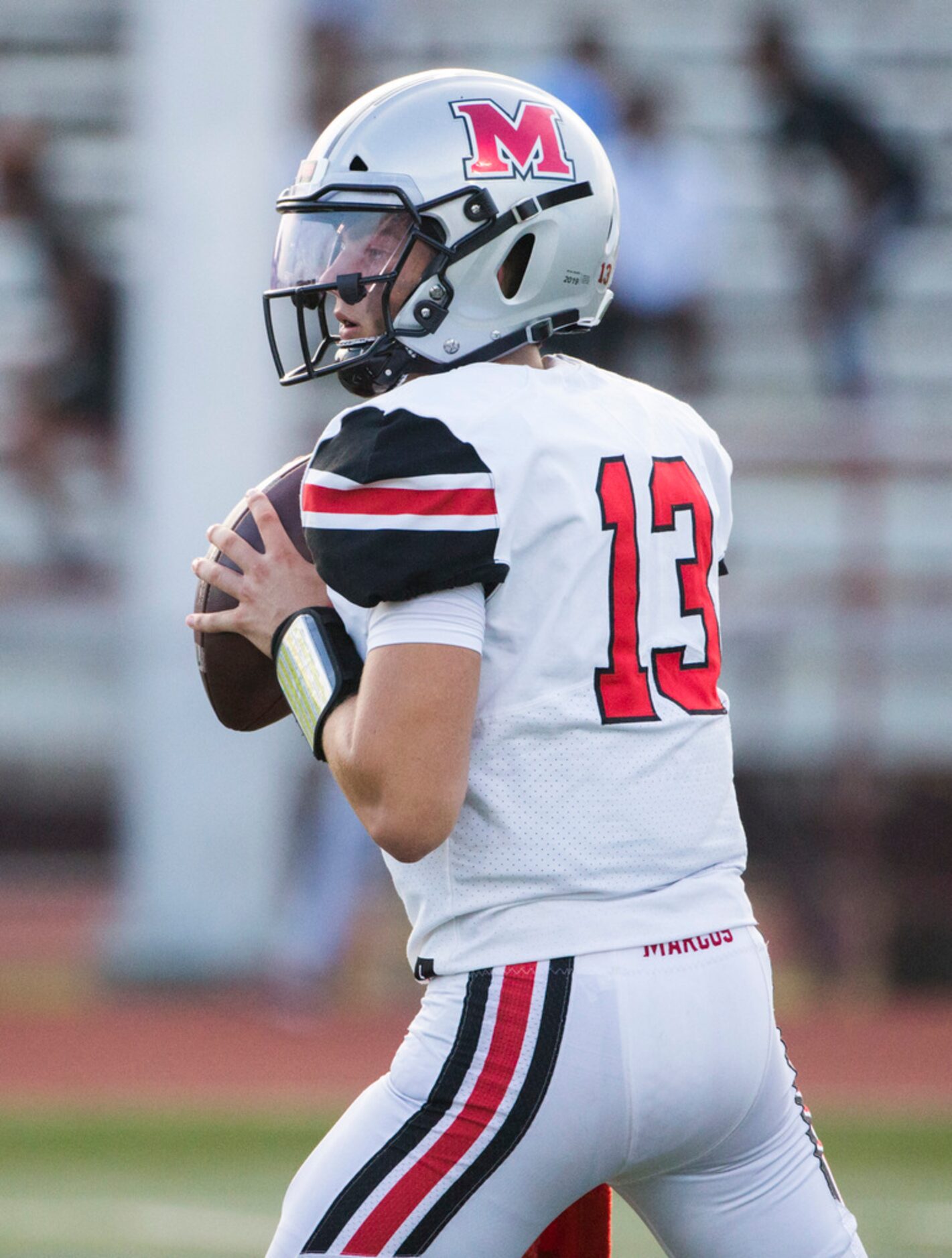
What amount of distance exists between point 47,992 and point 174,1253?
3.21 meters

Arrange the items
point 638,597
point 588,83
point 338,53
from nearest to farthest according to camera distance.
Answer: point 638,597 < point 588,83 < point 338,53

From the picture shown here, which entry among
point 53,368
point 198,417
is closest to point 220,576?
point 198,417

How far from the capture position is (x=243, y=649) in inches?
94.6

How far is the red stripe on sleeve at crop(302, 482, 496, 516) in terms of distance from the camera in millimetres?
2025

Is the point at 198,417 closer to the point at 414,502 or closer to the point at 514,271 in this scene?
the point at 514,271

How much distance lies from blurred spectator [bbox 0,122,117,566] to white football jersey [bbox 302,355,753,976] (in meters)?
6.48

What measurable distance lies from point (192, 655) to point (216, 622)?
542 cm

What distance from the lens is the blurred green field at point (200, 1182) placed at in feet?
15.1

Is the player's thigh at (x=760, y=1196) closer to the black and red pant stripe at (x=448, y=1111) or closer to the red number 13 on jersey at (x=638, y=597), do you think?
the black and red pant stripe at (x=448, y=1111)

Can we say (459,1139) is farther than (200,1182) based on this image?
No

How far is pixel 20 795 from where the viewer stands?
9.76m

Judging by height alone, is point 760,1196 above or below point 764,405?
below

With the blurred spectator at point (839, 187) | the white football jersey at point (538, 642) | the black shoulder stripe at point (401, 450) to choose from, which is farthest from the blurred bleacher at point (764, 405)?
the black shoulder stripe at point (401, 450)

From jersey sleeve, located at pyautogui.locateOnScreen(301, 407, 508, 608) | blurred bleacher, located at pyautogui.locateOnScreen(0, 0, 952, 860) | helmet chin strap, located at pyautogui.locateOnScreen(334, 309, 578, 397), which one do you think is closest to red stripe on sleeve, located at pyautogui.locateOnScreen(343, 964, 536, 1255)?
jersey sleeve, located at pyautogui.locateOnScreen(301, 407, 508, 608)
